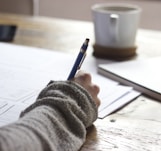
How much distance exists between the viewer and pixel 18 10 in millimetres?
2031

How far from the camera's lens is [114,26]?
1024 millimetres

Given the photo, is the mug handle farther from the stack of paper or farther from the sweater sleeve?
the sweater sleeve

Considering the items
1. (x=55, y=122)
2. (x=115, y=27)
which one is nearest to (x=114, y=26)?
(x=115, y=27)

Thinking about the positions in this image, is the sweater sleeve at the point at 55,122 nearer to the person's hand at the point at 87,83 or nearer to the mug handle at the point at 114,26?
the person's hand at the point at 87,83

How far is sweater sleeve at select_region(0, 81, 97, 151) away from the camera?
0.48 metres

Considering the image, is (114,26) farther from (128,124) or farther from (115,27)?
(128,124)

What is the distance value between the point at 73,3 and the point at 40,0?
19 cm

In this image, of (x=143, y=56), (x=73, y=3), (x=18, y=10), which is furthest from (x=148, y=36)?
(x=73, y=3)

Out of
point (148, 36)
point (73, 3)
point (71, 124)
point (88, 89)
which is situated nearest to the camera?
point (71, 124)

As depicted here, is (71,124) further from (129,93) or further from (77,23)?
(77,23)

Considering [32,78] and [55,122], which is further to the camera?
[32,78]

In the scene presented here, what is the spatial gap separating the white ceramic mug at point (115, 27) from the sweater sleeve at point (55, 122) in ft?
1.40

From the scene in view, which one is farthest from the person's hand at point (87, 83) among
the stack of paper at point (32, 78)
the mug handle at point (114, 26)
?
the mug handle at point (114, 26)

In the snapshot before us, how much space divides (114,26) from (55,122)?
0.52 m
